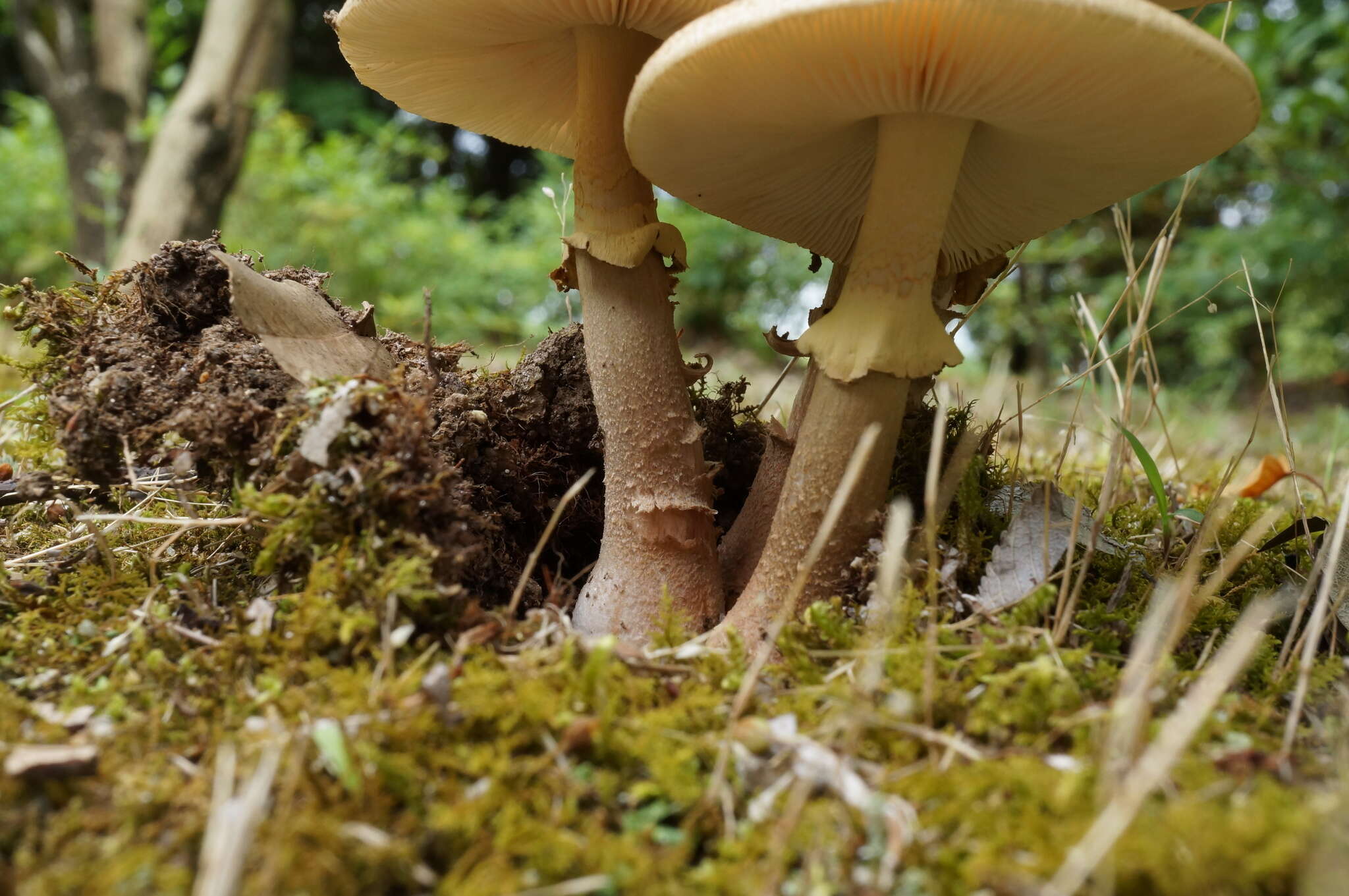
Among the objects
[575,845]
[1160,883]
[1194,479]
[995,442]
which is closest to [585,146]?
[995,442]

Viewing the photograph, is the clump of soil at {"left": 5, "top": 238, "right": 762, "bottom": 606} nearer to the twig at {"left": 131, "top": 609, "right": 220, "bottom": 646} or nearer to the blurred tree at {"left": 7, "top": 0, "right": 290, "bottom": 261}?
the twig at {"left": 131, "top": 609, "right": 220, "bottom": 646}

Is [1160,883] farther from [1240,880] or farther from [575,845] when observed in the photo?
[575,845]

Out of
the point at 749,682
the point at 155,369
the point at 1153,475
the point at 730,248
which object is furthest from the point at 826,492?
the point at 730,248

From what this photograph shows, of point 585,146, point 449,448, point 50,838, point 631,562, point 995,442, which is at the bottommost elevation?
point 50,838

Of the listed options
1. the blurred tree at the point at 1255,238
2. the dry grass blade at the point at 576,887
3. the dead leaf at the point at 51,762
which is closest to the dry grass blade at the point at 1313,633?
the blurred tree at the point at 1255,238

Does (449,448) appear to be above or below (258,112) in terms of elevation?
below

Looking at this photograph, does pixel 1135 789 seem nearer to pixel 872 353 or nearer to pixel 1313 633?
pixel 1313 633

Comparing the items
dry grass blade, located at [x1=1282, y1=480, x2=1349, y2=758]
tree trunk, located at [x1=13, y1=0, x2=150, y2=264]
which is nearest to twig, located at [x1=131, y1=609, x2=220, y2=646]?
dry grass blade, located at [x1=1282, y1=480, x2=1349, y2=758]
